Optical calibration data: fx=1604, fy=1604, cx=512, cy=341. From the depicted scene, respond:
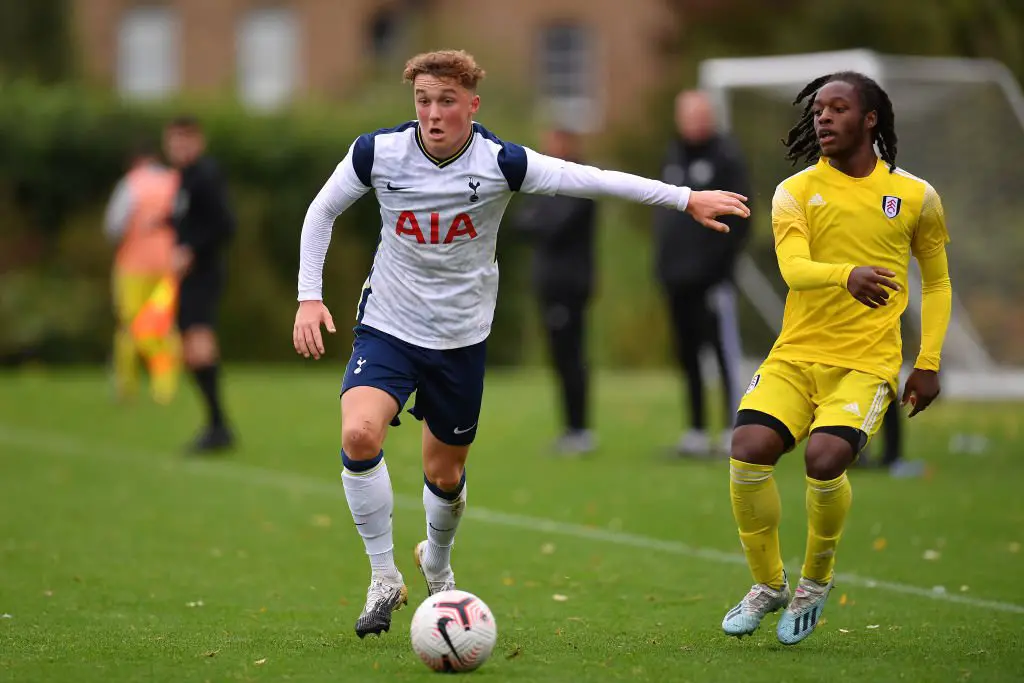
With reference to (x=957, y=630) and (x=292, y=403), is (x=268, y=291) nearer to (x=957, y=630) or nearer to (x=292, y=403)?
(x=292, y=403)

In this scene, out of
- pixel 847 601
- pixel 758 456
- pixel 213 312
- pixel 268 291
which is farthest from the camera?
pixel 268 291

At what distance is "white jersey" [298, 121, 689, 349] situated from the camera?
6828 mm

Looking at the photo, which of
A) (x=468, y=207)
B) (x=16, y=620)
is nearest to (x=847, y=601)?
(x=468, y=207)

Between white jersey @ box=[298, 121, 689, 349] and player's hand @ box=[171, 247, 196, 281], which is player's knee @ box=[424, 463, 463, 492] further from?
player's hand @ box=[171, 247, 196, 281]

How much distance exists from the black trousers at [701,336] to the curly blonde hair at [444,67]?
607 centimetres

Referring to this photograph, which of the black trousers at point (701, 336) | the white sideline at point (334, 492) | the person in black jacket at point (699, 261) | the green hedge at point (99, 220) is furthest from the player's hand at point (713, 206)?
the green hedge at point (99, 220)

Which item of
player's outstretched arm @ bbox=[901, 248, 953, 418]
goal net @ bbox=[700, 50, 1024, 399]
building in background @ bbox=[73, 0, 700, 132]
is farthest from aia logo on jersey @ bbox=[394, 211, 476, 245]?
building in background @ bbox=[73, 0, 700, 132]

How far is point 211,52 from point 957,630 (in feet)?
114

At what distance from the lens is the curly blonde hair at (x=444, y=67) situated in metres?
6.75

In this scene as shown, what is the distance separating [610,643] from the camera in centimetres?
679

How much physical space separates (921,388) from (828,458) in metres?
0.62

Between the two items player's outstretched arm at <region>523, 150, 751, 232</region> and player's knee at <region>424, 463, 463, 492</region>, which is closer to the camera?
player's outstretched arm at <region>523, 150, 751, 232</region>

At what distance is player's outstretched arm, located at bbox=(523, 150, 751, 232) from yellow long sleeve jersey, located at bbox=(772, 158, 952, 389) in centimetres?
28

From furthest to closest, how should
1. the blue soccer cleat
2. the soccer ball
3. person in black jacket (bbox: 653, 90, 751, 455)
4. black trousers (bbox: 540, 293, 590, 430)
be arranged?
black trousers (bbox: 540, 293, 590, 430)
person in black jacket (bbox: 653, 90, 751, 455)
the blue soccer cleat
the soccer ball
